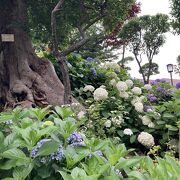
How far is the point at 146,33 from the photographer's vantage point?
12.8 metres

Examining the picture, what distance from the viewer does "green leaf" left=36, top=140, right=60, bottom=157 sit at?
1284 mm

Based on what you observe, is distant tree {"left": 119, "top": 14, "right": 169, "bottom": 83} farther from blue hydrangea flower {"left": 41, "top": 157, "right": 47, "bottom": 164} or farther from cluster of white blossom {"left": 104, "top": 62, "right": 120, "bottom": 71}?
blue hydrangea flower {"left": 41, "top": 157, "right": 47, "bottom": 164}

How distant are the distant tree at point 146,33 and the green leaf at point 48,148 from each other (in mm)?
11082

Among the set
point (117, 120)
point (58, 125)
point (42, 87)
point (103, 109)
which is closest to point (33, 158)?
point (58, 125)

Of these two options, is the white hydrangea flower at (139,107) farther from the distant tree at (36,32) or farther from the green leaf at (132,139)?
the distant tree at (36,32)

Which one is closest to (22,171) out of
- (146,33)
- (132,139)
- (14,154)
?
(14,154)

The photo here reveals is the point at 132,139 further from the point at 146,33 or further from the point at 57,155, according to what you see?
the point at 146,33

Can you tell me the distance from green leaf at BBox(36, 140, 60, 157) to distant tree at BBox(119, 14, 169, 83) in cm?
1108

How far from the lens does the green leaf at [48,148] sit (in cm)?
128

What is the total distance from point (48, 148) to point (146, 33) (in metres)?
11.9

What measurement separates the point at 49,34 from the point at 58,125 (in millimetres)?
4848

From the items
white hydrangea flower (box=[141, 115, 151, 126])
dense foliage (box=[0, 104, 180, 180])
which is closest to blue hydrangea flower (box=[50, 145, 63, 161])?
dense foliage (box=[0, 104, 180, 180])

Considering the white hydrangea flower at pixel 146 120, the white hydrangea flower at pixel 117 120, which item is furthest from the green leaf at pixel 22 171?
the white hydrangea flower at pixel 146 120

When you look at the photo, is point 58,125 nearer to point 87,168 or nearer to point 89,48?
point 87,168
